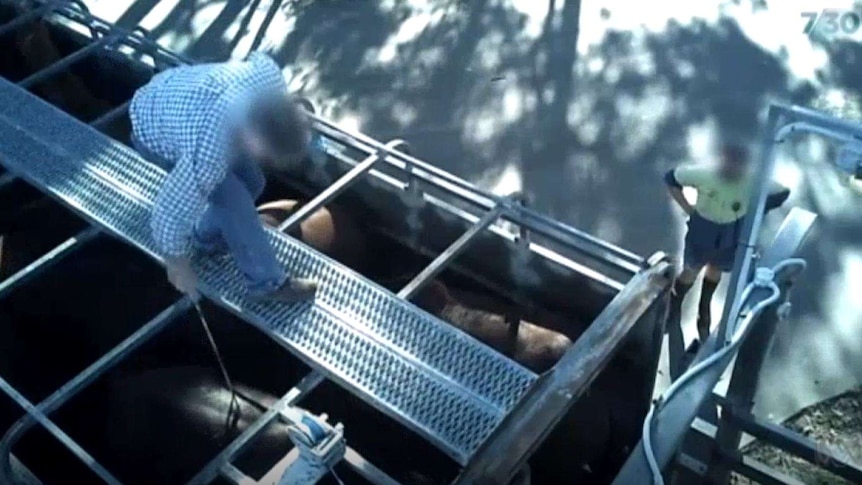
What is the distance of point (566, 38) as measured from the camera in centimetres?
812

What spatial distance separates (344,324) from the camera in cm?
383

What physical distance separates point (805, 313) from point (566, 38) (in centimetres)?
329

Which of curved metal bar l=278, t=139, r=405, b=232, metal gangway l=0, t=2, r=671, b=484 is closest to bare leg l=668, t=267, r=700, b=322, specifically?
metal gangway l=0, t=2, r=671, b=484

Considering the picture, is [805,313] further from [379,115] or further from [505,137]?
[379,115]

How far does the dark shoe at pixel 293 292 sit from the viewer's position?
154 inches

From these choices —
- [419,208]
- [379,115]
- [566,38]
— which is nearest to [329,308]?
[419,208]

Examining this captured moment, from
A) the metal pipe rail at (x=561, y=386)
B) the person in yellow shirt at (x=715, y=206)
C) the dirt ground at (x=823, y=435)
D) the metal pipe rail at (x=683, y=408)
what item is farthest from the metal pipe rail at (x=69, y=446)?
the dirt ground at (x=823, y=435)

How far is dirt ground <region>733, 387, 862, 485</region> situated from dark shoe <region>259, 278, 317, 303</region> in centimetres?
246

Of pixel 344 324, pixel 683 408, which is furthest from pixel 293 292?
pixel 683 408

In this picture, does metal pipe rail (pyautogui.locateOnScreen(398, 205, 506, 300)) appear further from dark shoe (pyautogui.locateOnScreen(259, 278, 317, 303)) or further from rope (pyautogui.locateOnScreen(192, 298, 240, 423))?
rope (pyautogui.locateOnScreen(192, 298, 240, 423))

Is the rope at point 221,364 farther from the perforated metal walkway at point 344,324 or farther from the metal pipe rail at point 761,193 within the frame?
the metal pipe rail at point 761,193

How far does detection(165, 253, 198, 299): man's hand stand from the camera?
12.9ft

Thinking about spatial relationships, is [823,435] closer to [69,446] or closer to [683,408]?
[683,408]

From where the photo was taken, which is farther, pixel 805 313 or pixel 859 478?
pixel 805 313
